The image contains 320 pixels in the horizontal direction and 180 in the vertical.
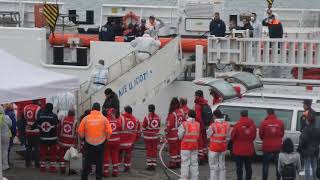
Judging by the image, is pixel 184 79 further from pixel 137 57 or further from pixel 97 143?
pixel 97 143

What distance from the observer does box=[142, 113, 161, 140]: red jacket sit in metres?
16.8

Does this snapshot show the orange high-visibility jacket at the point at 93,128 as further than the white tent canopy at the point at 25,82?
Yes

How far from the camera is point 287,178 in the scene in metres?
13.8

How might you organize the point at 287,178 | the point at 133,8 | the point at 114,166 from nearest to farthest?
the point at 287,178
the point at 114,166
the point at 133,8

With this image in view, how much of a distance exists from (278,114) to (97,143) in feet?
13.8

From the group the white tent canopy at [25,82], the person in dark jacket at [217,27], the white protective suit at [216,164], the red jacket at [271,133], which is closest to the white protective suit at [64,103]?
the white tent canopy at [25,82]

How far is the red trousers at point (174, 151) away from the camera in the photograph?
17.1 meters

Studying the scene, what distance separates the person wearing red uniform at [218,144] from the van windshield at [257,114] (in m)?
2.42

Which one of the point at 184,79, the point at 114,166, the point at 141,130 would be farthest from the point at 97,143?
the point at 184,79

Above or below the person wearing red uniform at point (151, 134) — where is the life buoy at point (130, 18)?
above

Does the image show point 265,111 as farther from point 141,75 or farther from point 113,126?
point 141,75

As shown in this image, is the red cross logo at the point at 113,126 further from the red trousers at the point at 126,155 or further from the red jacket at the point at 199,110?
the red jacket at the point at 199,110

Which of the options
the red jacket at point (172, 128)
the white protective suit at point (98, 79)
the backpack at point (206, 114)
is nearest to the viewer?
the red jacket at point (172, 128)

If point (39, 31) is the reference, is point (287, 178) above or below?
below
